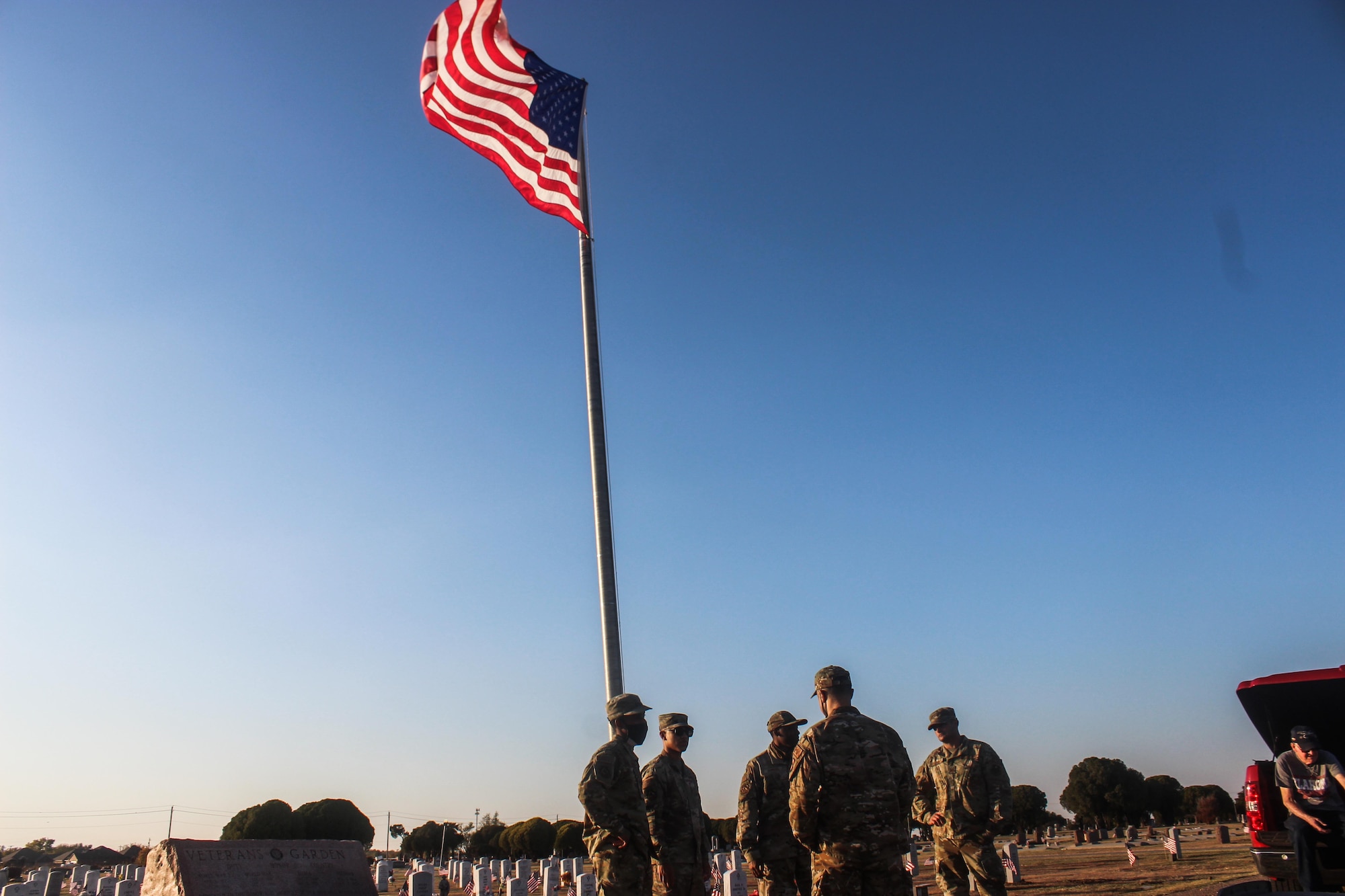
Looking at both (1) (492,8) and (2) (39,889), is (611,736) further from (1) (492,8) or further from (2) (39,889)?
(2) (39,889)

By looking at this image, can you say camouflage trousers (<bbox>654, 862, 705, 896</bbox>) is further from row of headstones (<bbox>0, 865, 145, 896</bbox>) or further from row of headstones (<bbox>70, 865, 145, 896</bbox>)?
row of headstones (<bbox>70, 865, 145, 896</bbox>)

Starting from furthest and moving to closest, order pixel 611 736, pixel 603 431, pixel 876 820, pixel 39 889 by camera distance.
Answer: pixel 39 889 → pixel 603 431 → pixel 611 736 → pixel 876 820

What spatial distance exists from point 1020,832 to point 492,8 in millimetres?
64719

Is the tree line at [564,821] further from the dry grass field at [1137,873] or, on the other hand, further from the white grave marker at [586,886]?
the white grave marker at [586,886]

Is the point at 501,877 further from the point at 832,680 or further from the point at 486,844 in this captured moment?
the point at 486,844

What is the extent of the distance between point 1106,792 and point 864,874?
67.2m

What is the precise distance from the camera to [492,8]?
9.03 m

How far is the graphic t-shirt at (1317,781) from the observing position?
6.50m

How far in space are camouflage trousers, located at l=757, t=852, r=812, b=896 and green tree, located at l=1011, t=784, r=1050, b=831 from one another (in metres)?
69.6

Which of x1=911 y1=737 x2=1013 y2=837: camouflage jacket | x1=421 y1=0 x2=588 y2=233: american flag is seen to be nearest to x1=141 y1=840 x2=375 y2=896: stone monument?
x1=911 y1=737 x2=1013 y2=837: camouflage jacket

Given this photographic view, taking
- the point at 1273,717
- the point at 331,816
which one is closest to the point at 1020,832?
the point at 331,816

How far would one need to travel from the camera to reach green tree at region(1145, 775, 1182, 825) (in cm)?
6378

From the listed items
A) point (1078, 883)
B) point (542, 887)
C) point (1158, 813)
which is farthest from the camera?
point (1158, 813)

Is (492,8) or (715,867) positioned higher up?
(492,8)
